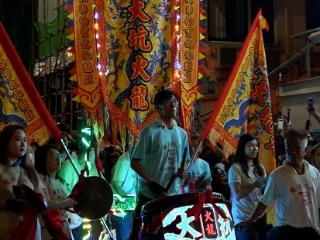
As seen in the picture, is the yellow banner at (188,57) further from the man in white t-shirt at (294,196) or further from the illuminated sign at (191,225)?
the illuminated sign at (191,225)

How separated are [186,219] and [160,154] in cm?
119

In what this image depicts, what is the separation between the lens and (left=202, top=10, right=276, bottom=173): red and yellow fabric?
7680 mm

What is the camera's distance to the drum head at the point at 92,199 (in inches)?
192

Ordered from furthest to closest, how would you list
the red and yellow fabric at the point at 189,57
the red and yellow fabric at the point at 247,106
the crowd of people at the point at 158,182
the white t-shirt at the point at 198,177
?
the red and yellow fabric at the point at 189,57 → the red and yellow fabric at the point at 247,106 → the white t-shirt at the point at 198,177 → the crowd of people at the point at 158,182

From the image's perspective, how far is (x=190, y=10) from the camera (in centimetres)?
805

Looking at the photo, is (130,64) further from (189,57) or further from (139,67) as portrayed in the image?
(189,57)

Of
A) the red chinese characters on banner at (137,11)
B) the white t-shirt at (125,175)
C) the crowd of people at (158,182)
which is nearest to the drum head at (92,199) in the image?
the crowd of people at (158,182)

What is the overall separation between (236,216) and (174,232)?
2.19 m

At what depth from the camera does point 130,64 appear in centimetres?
751

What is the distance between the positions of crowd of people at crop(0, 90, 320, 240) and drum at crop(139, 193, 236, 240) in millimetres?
266

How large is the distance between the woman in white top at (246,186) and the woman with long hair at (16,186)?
235cm

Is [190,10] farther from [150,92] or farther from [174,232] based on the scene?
[174,232]

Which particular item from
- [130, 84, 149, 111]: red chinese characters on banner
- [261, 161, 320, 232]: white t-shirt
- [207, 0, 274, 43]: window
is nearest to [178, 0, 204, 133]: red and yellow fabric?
[130, 84, 149, 111]: red chinese characters on banner

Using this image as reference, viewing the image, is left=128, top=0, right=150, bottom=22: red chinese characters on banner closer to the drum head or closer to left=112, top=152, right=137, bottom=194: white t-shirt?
left=112, top=152, right=137, bottom=194: white t-shirt
